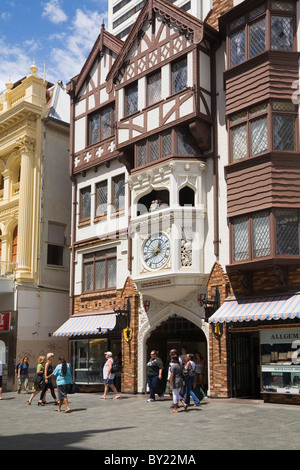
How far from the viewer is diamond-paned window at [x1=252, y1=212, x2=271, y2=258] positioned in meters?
17.8

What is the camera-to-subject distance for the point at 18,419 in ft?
50.3

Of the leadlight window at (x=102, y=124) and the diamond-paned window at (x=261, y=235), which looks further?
the leadlight window at (x=102, y=124)

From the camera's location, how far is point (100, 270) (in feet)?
82.5

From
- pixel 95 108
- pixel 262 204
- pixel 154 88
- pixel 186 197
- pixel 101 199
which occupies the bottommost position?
pixel 262 204

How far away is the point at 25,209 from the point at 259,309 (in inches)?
580

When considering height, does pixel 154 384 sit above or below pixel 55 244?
below

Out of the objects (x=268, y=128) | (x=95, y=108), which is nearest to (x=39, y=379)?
(x=268, y=128)

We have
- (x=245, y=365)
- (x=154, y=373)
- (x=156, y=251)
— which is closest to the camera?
(x=154, y=373)

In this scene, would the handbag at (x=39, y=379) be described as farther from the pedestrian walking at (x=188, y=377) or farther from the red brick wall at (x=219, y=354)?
the red brick wall at (x=219, y=354)

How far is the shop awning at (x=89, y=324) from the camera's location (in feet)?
75.6

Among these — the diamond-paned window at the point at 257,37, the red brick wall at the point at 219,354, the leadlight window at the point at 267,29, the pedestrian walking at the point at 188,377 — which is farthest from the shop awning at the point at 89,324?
the diamond-paned window at the point at 257,37

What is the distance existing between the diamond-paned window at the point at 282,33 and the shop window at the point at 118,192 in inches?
340

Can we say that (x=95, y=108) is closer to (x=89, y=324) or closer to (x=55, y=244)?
(x=55, y=244)

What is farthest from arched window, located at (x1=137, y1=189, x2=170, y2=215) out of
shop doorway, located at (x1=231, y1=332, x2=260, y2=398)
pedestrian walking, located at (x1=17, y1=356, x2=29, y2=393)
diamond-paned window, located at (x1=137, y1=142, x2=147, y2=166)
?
pedestrian walking, located at (x1=17, y1=356, x2=29, y2=393)
